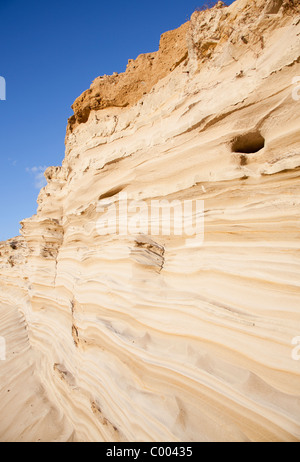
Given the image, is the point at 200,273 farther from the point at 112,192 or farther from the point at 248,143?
the point at 112,192

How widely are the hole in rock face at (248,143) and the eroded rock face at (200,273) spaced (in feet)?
0.06

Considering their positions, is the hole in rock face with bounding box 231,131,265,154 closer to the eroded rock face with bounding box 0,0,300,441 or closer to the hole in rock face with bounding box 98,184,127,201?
the eroded rock face with bounding box 0,0,300,441

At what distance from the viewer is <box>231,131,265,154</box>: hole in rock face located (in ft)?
10.1

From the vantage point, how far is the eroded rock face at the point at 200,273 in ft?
6.22

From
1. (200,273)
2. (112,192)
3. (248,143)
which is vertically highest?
(248,143)

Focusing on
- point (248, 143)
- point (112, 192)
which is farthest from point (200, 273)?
point (112, 192)

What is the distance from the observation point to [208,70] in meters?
3.79

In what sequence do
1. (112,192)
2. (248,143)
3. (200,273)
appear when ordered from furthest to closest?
(112,192), (248,143), (200,273)

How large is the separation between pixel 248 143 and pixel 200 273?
1968 millimetres

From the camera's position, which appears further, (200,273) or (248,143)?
(248,143)

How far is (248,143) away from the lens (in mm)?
3234

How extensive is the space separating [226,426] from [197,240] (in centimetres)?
193

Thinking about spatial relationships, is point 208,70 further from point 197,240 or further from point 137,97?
point 197,240
